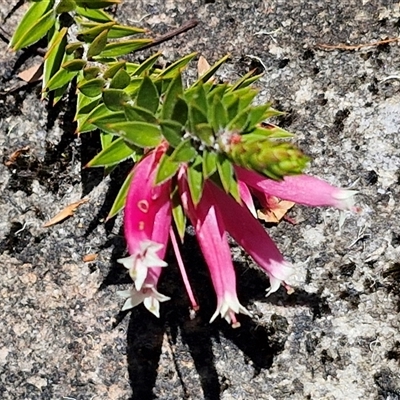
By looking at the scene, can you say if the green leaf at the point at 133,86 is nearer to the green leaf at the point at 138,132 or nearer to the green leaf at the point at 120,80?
the green leaf at the point at 120,80

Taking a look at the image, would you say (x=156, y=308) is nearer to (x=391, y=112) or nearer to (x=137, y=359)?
(x=137, y=359)

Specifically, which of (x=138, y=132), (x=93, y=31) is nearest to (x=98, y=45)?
(x=93, y=31)

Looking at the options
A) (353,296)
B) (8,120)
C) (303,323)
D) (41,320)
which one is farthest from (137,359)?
(8,120)

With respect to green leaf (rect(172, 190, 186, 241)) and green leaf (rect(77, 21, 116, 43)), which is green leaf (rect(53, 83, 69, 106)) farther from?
green leaf (rect(172, 190, 186, 241))

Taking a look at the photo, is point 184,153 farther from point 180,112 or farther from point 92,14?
point 92,14

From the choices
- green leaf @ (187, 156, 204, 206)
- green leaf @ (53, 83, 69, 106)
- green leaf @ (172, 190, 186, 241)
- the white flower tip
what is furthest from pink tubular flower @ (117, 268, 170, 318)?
green leaf @ (53, 83, 69, 106)

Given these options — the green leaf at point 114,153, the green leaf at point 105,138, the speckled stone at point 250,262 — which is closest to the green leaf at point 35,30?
the speckled stone at point 250,262
